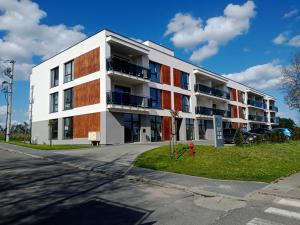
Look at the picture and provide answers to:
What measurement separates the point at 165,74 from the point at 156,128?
6739 millimetres

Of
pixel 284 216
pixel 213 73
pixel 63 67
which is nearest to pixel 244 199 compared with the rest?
pixel 284 216

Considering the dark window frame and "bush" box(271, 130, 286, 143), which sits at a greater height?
the dark window frame

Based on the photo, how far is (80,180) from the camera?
9.77 metres

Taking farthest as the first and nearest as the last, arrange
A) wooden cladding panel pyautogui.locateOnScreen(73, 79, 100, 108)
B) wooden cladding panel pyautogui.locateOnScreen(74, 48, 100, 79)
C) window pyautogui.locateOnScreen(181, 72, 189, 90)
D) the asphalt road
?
window pyautogui.locateOnScreen(181, 72, 189, 90) < wooden cladding panel pyautogui.locateOnScreen(74, 48, 100, 79) < wooden cladding panel pyautogui.locateOnScreen(73, 79, 100, 108) < the asphalt road

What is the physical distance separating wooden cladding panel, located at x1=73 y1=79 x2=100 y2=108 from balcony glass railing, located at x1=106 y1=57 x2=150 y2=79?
76.6 inches

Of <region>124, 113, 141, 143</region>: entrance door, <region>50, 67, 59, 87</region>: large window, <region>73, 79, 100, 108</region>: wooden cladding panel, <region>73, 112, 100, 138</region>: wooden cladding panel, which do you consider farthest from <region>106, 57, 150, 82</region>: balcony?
<region>50, 67, 59, 87</region>: large window

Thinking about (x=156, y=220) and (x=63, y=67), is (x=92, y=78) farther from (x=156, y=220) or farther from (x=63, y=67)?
(x=156, y=220)

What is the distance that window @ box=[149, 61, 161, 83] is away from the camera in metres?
31.1

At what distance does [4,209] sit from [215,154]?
10.6 metres

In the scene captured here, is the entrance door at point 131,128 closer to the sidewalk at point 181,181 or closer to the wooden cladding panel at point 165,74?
the wooden cladding panel at point 165,74

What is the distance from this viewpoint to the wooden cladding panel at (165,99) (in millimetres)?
31895

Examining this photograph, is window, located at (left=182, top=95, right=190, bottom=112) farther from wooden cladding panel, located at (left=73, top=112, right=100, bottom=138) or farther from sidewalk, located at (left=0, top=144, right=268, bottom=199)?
sidewalk, located at (left=0, top=144, right=268, bottom=199)

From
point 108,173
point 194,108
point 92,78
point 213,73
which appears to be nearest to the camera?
point 108,173

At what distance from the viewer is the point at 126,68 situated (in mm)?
27203
